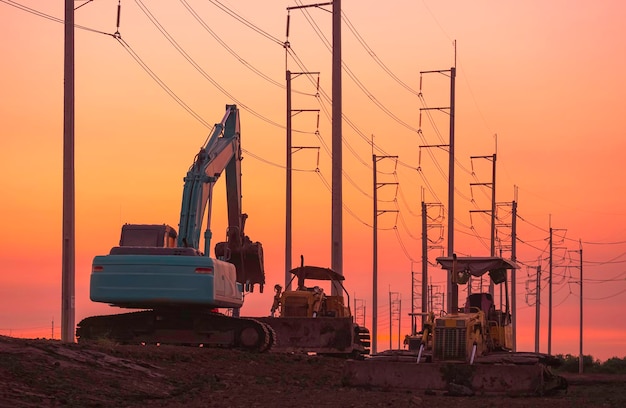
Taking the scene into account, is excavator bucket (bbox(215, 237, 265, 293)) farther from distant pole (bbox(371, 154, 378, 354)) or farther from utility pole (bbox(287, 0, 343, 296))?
distant pole (bbox(371, 154, 378, 354))

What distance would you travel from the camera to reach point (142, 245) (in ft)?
117

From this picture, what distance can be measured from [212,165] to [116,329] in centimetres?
593

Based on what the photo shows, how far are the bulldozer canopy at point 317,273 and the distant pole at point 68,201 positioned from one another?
33.0 feet

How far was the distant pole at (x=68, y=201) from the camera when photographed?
120 ft

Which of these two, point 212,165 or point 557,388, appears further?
point 212,165

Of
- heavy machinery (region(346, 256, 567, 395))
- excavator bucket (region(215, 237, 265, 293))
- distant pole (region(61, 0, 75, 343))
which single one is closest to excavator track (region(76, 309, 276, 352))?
distant pole (region(61, 0, 75, 343))

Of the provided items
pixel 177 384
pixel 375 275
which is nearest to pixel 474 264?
pixel 177 384

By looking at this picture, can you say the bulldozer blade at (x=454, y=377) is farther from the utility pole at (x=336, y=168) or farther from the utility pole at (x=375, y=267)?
the utility pole at (x=375, y=267)

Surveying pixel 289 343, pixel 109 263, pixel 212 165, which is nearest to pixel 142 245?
pixel 109 263

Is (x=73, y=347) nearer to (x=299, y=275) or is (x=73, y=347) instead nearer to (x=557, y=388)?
(x=557, y=388)

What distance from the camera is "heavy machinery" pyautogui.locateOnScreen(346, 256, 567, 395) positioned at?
2923 centimetres

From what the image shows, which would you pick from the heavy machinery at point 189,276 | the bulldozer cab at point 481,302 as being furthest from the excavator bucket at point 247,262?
the bulldozer cab at point 481,302

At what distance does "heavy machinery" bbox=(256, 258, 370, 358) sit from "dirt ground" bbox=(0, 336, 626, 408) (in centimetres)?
810

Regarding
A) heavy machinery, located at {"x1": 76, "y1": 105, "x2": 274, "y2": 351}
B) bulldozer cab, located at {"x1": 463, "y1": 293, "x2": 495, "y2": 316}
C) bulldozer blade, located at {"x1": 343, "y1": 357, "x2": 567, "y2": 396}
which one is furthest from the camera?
bulldozer cab, located at {"x1": 463, "y1": 293, "x2": 495, "y2": 316}
